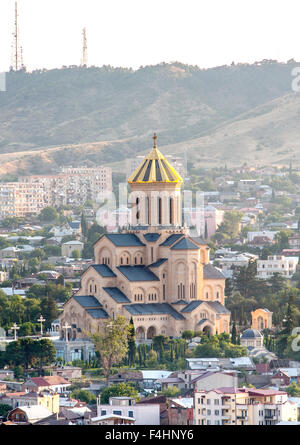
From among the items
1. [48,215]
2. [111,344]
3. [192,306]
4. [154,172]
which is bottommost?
[111,344]

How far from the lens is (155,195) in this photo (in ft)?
273

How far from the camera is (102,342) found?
74.9m

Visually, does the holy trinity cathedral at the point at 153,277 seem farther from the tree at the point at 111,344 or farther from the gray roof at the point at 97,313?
the tree at the point at 111,344

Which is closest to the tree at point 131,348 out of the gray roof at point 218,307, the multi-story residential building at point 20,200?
the gray roof at point 218,307

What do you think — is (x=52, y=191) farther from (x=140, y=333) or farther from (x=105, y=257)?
(x=140, y=333)

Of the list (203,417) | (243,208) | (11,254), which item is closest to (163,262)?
(203,417)

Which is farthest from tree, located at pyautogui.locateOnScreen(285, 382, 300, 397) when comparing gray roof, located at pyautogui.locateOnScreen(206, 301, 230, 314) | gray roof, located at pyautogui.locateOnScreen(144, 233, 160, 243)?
gray roof, located at pyautogui.locateOnScreen(144, 233, 160, 243)

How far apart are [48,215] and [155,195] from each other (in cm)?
8947

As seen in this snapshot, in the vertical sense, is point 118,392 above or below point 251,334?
below

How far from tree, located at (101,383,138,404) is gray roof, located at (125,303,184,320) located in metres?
11.0

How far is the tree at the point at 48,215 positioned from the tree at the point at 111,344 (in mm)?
95492

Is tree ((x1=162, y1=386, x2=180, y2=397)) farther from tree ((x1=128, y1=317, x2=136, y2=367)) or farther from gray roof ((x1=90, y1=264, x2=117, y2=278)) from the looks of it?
gray roof ((x1=90, y1=264, x2=117, y2=278))

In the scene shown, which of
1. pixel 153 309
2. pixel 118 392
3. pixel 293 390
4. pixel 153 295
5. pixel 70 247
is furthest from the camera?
pixel 70 247

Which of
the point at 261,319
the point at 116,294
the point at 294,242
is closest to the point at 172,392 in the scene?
the point at 116,294
